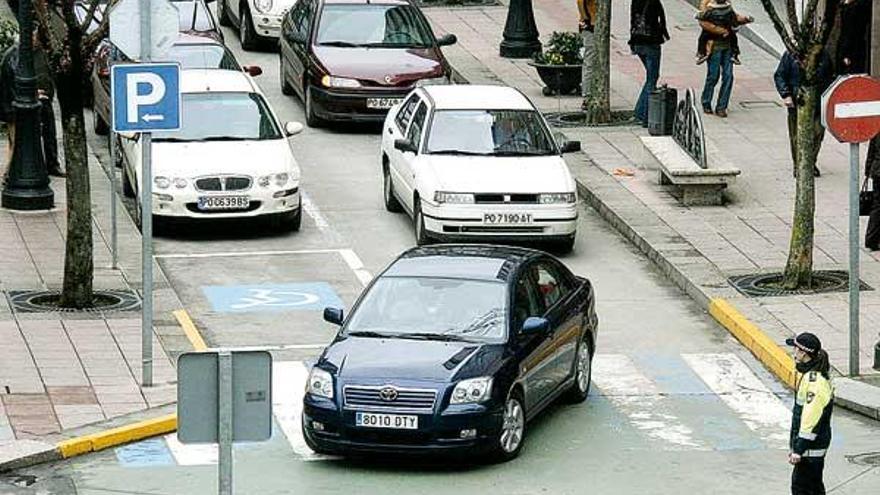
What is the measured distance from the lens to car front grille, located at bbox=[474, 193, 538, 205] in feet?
78.2

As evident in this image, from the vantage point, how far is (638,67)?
1356 inches

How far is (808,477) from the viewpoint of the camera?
15.1 m

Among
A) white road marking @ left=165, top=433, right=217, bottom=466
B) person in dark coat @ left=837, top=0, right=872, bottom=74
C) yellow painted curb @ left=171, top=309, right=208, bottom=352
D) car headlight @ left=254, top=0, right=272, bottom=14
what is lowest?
yellow painted curb @ left=171, top=309, right=208, bottom=352

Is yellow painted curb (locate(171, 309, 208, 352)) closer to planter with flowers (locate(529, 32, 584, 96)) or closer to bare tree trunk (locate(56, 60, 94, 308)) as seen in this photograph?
bare tree trunk (locate(56, 60, 94, 308))

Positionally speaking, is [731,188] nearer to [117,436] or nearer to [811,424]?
[117,436]

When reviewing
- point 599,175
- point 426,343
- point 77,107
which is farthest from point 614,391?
point 599,175

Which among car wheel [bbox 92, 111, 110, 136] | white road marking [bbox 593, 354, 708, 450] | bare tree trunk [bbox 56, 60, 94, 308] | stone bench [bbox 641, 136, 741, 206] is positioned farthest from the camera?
car wheel [bbox 92, 111, 110, 136]

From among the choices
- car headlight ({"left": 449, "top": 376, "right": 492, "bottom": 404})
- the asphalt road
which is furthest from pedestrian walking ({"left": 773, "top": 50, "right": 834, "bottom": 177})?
car headlight ({"left": 449, "top": 376, "right": 492, "bottom": 404})

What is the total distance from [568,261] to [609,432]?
6291 mm

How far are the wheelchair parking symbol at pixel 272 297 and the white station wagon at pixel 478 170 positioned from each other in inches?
72.0

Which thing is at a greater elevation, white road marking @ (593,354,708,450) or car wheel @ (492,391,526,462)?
car wheel @ (492,391,526,462)

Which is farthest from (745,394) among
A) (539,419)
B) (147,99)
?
(147,99)

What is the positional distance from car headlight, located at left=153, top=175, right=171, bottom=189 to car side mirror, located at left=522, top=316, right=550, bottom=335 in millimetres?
7856

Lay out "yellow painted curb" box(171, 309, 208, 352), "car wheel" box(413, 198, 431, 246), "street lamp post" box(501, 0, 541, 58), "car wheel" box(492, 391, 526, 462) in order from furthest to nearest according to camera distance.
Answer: "street lamp post" box(501, 0, 541, 58) < "car wheel" box(413, 198, 431, 246) < "yellow painted curb" box(171, 309, 208, 352) < "car wheel" box(492, 391, 526, 462)
